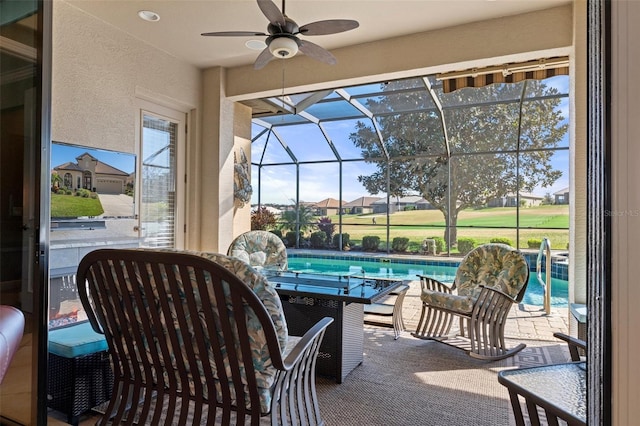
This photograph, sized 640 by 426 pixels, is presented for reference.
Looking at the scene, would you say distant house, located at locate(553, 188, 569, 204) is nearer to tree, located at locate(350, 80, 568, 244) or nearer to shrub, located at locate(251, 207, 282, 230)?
tree, located at locate(350, 80, 568, 244)

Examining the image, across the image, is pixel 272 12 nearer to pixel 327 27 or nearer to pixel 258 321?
pixel 327 27

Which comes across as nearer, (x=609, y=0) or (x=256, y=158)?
(x=609, y=0)

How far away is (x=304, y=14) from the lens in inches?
142

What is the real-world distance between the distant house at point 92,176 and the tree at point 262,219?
Answer: 5821 millimetres

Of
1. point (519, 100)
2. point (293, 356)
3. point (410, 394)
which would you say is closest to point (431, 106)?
point (519, 100)

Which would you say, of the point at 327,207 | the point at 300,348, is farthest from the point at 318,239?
the point at 300,348

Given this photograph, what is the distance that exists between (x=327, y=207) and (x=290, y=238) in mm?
1318

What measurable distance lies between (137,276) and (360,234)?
834 cm

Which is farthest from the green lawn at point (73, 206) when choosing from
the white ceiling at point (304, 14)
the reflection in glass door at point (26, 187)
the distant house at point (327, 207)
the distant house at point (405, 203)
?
the distant house at point (405, 203)

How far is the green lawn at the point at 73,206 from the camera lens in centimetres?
330

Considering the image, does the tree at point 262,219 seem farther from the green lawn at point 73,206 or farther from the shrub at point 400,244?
the green lawn at point 73,206

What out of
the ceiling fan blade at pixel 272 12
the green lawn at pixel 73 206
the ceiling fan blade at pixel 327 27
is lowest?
the green lawn at pixel 73 206

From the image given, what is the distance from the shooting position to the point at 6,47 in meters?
1.20

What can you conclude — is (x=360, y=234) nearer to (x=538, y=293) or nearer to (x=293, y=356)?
(x=538, y=293)
